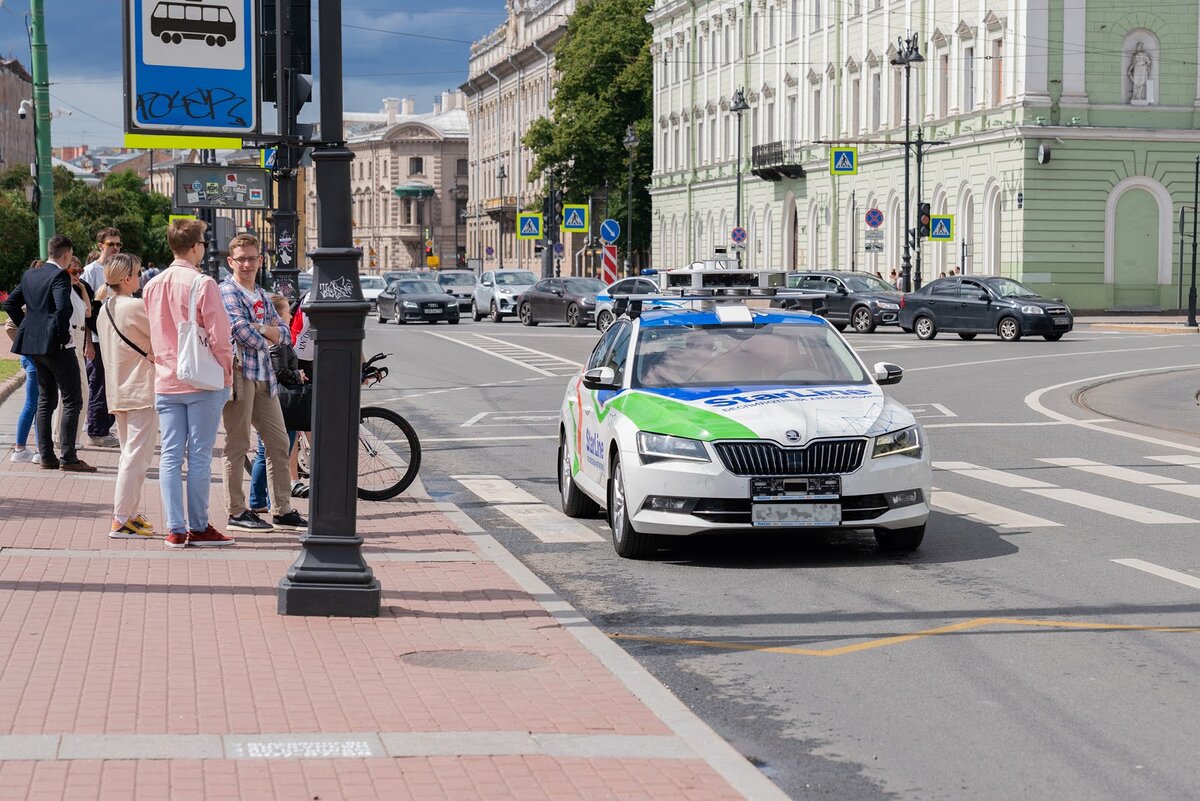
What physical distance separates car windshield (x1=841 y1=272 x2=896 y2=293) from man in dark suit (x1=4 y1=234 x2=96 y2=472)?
35188mm

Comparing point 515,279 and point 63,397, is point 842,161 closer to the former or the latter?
point 515,279

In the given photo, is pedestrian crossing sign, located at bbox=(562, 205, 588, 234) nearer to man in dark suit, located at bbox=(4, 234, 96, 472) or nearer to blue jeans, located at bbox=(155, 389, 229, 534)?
man in dark suit, located at bbox=(4, 234, 96, 472)

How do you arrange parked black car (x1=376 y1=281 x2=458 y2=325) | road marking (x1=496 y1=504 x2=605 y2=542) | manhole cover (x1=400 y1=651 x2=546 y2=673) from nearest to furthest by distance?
manhole cover (x1=400 y1=651 x2=546 y2=673)
road marking (x1=496 y1=504 x2=605 y2=542)
parked black car (x1=376 y1=281 x2=458 y2=325)

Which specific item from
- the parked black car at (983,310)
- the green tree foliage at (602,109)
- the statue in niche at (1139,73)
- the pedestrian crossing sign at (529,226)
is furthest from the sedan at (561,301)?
the green tree foliage at (602,109)

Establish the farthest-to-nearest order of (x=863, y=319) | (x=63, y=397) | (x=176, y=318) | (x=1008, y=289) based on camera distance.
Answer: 1. (x=863, y=319)
2. (x=1008, y=289)
3. (x=63, y=397)
4. (x=176, y=318)

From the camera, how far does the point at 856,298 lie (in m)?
48.3

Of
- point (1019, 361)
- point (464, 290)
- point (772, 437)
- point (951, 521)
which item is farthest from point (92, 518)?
point (464, 290)

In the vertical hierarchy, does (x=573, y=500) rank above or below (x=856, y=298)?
below

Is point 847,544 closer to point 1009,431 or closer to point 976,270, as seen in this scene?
point 1009,431

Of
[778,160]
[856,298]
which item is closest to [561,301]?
[856,298]

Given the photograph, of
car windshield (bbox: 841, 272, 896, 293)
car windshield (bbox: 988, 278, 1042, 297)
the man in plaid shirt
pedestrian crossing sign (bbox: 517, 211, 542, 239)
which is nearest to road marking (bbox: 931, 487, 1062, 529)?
the man in plaid shirt

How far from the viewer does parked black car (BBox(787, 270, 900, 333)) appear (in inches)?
1882

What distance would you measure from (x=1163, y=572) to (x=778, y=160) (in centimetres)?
6600

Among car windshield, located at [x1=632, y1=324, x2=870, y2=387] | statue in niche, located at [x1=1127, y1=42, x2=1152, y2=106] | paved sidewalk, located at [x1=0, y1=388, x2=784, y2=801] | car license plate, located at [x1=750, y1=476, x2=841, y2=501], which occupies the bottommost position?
paved sidewalk, located at [x1=0, y1=388, x2=784, y2=801]
